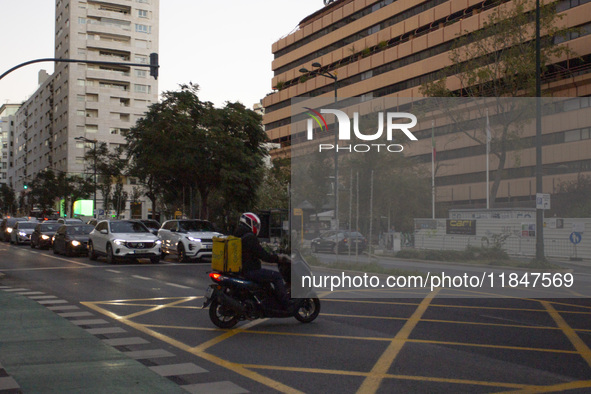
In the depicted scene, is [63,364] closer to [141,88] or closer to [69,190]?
[69,190]

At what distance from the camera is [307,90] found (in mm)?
70312

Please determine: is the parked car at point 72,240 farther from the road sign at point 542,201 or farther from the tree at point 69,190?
the tree at point 69,190

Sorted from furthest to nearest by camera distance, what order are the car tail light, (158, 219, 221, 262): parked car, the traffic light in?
(158, 219, 221, 262): parked car
the traffic light
the car tail light

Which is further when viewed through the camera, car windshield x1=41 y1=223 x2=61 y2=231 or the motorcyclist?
car windshield x1=41 y1=223 x2=61 y2=231

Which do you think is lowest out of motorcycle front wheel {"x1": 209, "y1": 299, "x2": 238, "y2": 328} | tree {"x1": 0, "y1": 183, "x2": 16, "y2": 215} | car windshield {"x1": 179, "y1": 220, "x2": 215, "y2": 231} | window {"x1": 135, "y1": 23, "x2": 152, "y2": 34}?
motorcycle front wheel {"x1": 209, "y1": 299, "x2": 238, "y2": 328}

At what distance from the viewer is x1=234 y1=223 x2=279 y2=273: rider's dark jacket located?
9.14 m

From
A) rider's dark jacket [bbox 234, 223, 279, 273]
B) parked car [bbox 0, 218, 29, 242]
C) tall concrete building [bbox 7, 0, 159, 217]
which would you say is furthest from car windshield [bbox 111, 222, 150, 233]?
tall concrete building [bbox 7, 0, 159, 217]

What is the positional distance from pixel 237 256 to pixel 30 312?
4193 millimetres

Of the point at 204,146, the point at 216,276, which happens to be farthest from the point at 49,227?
the point at 216,276

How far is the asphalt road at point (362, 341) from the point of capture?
20.2 feet

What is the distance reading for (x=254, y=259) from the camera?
923 cm

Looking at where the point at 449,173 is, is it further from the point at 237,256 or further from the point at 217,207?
the point at 237,256

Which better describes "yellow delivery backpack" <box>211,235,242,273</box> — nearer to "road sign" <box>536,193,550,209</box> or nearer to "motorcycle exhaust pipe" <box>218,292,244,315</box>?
"motorcycle exhaust pipe" <box>218,292,244,315</box>

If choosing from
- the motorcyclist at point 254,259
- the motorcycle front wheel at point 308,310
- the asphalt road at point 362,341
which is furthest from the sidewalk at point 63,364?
the motorcycle front wheel at point 308,310
